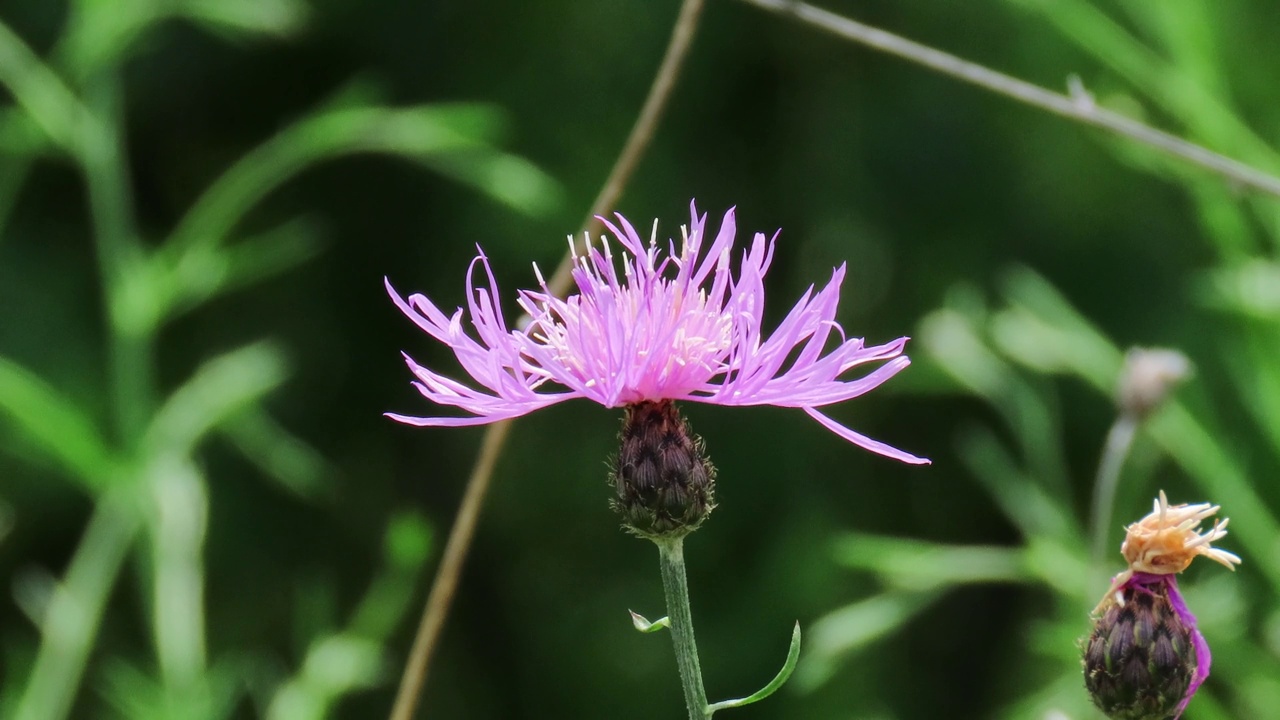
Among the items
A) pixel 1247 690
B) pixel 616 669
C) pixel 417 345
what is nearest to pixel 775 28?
pixel 417 345

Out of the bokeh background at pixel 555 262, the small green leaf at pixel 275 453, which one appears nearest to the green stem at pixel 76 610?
the small green leaf at pixel 275 453

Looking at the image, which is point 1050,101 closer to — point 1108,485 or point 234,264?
point 1108,485

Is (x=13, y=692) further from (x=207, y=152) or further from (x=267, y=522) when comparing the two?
(x=207, y=152)

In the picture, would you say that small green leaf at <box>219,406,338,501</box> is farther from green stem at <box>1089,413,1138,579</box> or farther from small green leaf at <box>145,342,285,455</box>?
green stem at <box>1089,413,1138,579</box>

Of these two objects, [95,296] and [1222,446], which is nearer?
[1222,446]

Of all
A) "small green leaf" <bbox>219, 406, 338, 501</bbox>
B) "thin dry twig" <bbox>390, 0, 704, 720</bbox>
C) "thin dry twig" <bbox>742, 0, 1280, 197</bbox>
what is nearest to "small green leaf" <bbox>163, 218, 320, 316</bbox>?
"small green leaf" <bbox>219, 406, 338, 501</bbox>

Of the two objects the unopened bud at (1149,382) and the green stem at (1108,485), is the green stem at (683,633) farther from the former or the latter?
the unopened bud at (1149,382)

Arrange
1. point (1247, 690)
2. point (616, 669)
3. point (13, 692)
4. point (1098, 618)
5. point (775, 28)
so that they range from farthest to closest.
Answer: point (775, 28)
point (616, 669)
point (13, 692)
point (1247, 690)
point (1098, 618)

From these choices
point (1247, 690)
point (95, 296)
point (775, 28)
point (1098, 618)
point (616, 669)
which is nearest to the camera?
point (1098, 618)
